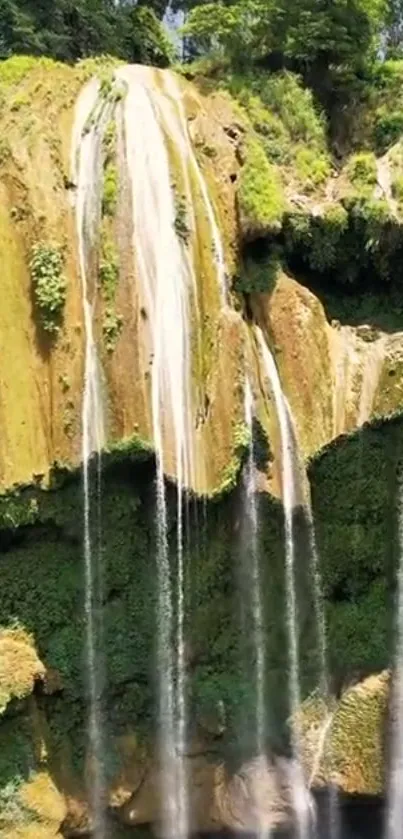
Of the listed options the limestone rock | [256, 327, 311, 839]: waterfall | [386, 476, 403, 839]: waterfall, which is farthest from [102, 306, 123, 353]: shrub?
[386, 476, 403, 839]: waterfall

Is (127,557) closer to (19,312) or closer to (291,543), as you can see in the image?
(291,543)

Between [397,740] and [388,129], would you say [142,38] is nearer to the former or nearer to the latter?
[388,129]

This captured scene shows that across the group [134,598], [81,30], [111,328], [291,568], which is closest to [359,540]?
[291,568]

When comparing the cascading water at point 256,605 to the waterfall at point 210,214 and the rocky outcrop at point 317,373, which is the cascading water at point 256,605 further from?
the waterfall at point 210,214

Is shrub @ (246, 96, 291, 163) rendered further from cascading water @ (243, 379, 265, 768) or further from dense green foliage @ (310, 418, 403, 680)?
cascading water @ (243, 379, 265, 768)

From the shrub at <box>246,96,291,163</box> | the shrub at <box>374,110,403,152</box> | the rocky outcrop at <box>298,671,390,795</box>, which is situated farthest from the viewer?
the shrub at <box>374,110,403,152</box>

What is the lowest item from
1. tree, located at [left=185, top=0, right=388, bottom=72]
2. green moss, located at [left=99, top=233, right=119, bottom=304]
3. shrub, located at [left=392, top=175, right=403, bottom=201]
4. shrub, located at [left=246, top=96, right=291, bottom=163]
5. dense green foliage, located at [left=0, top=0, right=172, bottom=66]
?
green moss, located at [left=99, top=233, right=119, bottom=304]
